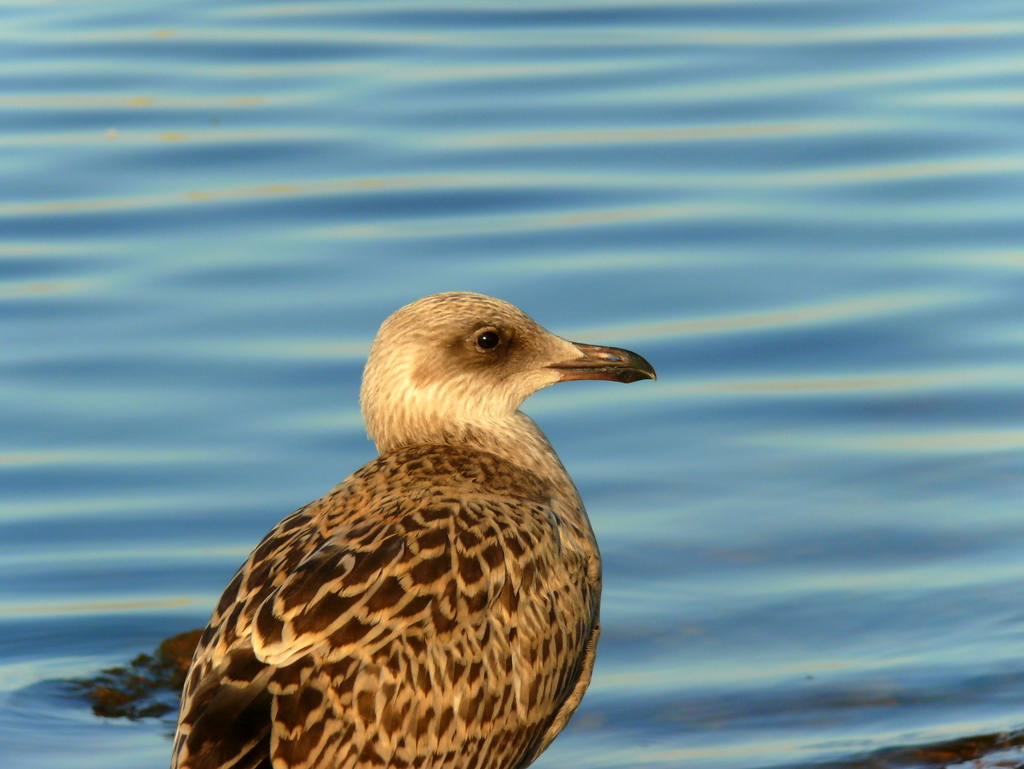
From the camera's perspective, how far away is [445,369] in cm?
645

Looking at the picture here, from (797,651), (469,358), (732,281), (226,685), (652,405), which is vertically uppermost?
(732,281)

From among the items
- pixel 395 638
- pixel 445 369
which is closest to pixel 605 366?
pixel 445 369

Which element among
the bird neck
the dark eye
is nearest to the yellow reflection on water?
the bird neck

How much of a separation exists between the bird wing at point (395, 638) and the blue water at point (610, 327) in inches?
57.0

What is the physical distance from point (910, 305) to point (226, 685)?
6764 mm

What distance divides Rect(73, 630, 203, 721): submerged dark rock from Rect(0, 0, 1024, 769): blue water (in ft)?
0.34

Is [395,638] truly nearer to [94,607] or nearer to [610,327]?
[94,607]

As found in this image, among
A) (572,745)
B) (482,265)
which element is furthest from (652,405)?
(572,745)

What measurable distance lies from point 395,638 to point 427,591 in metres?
0.21

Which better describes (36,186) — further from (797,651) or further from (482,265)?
(797,651)

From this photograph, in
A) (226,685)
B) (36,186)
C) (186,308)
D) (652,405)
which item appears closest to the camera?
(226,685)

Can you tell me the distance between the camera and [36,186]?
12.8 m

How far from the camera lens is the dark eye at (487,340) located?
652 centimetres

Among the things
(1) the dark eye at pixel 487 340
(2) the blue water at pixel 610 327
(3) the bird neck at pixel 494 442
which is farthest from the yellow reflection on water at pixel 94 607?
(1) the dark eye at pixel 487 340
